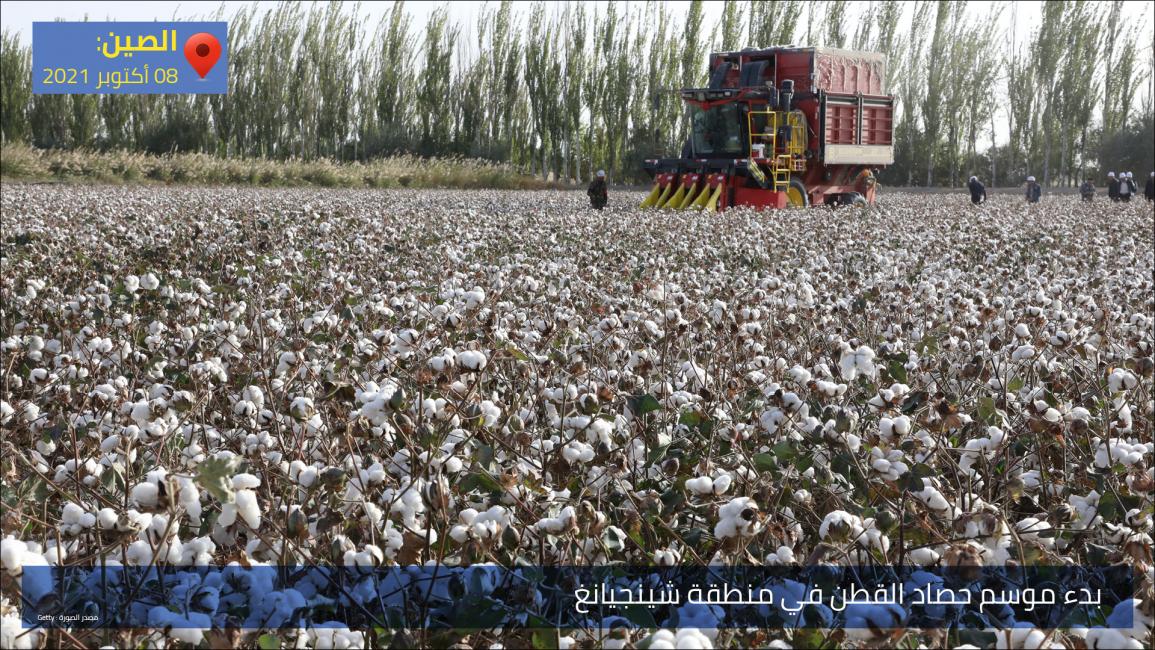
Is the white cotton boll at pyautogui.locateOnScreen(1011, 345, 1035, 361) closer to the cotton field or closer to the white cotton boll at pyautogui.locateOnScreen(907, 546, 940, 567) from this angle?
the cotton field

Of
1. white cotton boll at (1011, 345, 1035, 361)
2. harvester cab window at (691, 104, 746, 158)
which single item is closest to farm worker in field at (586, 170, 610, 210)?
harvester cab window at (691, 104, 746, 158)

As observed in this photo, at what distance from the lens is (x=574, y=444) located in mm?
3176

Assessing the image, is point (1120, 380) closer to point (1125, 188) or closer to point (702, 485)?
point (702, 485)

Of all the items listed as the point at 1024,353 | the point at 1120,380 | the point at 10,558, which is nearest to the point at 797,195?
the point at 1024,353

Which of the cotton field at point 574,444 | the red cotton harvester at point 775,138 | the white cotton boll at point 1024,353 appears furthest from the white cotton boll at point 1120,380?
the red cotton harvester at point 775,138

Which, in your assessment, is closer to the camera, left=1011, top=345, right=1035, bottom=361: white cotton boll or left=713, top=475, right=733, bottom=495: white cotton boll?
left=713, top=475, right=733, bottom=495: white cotton boll

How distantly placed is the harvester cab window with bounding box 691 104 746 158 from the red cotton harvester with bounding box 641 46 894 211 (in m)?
0.02

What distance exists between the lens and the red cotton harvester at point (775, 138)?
→ 19.8m

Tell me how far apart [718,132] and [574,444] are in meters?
19.0

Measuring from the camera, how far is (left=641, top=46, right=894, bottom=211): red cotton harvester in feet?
Answer: 65.1

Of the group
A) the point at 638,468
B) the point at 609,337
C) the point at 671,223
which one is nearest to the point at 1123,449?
the point at 638,468

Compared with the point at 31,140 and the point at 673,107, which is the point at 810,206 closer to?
the point at 673,107

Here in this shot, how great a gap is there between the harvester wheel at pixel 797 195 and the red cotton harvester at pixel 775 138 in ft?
0.07

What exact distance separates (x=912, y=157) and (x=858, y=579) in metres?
46.0
